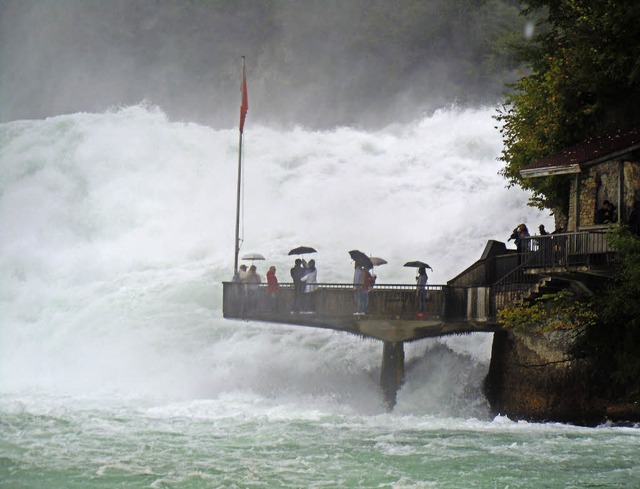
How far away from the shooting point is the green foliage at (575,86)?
3116cm

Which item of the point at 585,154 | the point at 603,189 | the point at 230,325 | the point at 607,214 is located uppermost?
the point at 585,154

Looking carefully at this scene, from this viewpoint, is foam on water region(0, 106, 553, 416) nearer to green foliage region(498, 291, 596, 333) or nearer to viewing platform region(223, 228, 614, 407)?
viewing platform region(223, 228, 614, 407)

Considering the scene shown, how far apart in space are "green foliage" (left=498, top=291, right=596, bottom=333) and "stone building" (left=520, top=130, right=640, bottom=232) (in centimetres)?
176

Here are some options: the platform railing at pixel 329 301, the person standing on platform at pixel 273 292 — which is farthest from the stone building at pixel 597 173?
the person standing on platform at pixel 273 292

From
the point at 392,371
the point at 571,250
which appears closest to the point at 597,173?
the point at 571,250

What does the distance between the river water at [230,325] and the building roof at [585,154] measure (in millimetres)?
6148

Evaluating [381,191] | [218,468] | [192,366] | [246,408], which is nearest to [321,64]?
[381,191]

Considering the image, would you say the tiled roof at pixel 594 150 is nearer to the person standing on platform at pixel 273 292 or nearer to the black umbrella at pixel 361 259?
the black umbrella at pixel 361 259

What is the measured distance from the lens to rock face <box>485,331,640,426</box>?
29750 millimetres

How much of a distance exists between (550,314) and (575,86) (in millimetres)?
6593

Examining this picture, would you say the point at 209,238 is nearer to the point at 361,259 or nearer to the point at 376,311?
the point at 361,259

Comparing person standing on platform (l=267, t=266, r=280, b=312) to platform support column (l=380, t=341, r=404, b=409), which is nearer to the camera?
platform support column (l=380, t=341, r=404, b=409)

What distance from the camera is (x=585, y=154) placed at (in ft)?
99.9

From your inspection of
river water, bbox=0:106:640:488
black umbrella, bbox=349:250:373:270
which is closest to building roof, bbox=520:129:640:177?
black umbrella, bbox=349:250:373:270
